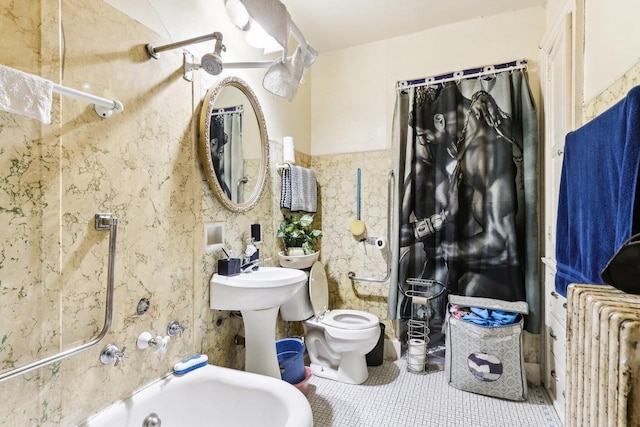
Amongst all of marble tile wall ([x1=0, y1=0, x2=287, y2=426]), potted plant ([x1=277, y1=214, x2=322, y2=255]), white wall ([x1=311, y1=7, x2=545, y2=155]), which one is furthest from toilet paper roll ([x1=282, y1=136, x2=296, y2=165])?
marble tile wall ([x1=0, y1=0, x2=287, y2=426])

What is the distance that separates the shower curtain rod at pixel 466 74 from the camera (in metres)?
2.15

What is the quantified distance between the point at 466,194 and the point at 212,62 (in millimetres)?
1948

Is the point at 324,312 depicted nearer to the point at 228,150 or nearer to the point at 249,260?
the point at 249,260

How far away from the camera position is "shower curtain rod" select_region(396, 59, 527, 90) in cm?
215

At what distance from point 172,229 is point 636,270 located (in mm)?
1641

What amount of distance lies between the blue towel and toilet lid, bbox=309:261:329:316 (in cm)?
152

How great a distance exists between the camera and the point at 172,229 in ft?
4.68

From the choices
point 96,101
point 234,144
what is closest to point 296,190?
point 234,144

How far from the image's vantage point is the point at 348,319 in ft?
7.84

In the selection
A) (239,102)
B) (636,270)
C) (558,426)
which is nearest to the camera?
(636,270)

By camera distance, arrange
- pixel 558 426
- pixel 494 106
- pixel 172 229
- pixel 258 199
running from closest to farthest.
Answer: pixel 172 229
pixel 558 426
pixel 258 199
pixel 494 106

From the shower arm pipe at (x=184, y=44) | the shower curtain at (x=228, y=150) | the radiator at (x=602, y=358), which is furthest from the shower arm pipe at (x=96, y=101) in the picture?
the radiator at (x=602, y=358)

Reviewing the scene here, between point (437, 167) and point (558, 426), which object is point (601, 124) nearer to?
point (437, 167)

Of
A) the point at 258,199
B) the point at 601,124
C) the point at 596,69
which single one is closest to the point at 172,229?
the point at 258,199
